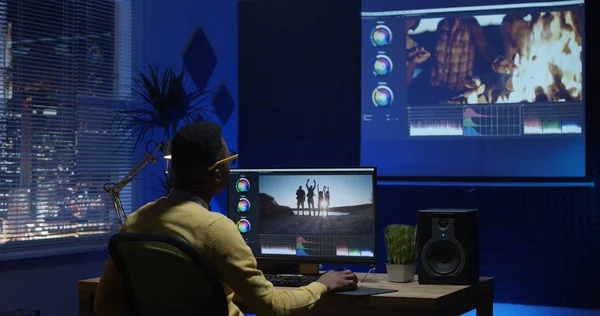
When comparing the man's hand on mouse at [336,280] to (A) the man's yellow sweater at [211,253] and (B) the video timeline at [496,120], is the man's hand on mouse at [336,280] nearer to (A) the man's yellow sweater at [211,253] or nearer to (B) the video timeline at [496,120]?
(A) the man's yellow sweater at [211,253]

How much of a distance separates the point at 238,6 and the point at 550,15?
7.37ft

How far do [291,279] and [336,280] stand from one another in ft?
1.42

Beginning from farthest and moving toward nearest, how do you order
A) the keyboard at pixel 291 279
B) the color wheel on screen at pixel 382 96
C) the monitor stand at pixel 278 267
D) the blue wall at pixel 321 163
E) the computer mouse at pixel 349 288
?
the color wheel on screen at pixel 382 96, the blue wall at pixel 321 163, the monitor stand at pixel 278 267, the keyboard at pixel 291 279, the computer mouse at pixel 349 288

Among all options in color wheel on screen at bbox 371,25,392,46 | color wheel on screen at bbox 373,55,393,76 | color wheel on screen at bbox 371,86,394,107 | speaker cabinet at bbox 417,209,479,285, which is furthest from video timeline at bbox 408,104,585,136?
speaker cabinet at bbox 417,209,479,285

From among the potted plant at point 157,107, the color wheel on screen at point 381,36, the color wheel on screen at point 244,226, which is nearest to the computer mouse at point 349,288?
the color wheel on screen at point 244,226

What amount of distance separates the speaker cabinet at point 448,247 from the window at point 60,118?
2.53 metres

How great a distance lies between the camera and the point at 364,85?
17.8 feet

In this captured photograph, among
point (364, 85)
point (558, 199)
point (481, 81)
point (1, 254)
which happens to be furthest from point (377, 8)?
point (1, 254)

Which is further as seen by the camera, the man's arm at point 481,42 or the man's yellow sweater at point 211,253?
the man's arm at point 481,42

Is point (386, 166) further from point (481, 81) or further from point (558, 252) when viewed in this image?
point (558, 252)

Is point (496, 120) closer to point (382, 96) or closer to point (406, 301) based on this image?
point (382, 96)

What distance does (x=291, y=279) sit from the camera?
3.22 meters

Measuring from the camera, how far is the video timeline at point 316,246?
3.32 m

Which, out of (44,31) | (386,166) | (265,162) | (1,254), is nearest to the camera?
(1,254)
